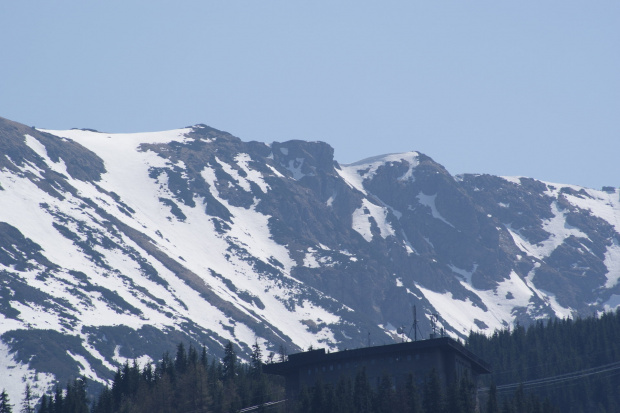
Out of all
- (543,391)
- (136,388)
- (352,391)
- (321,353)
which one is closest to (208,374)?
(136,388)

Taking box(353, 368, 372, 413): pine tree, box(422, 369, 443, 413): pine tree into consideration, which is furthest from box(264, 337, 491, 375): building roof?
box(422, 369, 443, 413): pine tree

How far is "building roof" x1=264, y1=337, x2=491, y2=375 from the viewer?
461 ft

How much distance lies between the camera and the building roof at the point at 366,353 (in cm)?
14062

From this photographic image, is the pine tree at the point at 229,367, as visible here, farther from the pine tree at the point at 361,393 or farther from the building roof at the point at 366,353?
the pine tree at the point at 361,393

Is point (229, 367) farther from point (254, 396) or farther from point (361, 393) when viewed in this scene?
point (361, 393)

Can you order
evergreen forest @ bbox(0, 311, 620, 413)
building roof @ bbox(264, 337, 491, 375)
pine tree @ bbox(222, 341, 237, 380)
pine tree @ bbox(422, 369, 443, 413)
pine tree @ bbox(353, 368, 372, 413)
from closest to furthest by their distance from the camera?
pine tree @ bbox(422, 369, 443, 413), evergreen forest @ bbox(0, 311, 620, 413), pine tree @ bbox(353, 368, 372, 413), building roof @ bbox(264, 337, 491, 375), pine tree @ bbox(222, 341, 237, 380)

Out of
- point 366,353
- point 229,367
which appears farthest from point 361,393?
point 229,367

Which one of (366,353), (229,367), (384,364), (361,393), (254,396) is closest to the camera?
(361,393)

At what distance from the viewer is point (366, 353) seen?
476 ft

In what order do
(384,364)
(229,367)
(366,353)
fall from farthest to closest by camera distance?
(229,367), (366,353), (384,364)

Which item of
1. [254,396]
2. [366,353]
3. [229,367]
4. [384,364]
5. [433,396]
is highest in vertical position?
[229,367]

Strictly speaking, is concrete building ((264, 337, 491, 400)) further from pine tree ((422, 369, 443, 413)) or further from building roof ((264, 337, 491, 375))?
pine tree ((422, 369, 443, 413))

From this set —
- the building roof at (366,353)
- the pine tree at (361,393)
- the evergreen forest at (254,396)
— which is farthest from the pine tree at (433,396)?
the building roof at (366,353)

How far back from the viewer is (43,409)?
152125mm
